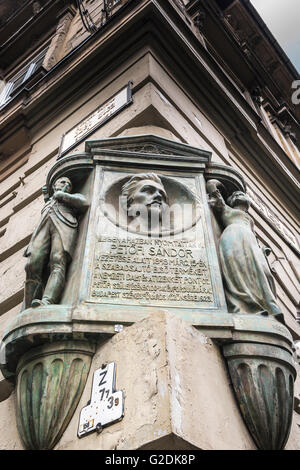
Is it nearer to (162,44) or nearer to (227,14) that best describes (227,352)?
(162,44)

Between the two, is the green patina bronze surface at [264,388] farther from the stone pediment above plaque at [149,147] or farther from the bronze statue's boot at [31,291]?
the stone pediment above plaque at [149,147]

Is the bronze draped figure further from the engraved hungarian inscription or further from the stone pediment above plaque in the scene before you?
the stone pediment above plaque

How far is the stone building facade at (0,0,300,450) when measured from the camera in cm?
227

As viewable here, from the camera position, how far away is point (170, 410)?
6.88ft

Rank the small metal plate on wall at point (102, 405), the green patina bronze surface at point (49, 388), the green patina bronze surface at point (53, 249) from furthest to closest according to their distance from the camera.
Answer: the green patina bronze surface at point (53, 249) → the green patina bronze surface at point (49, 388) → the small metal plate on wall at point (102, 405)

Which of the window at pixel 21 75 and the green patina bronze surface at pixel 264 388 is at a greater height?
the window at pixel 21 75

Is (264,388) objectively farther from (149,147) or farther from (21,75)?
(21,75)

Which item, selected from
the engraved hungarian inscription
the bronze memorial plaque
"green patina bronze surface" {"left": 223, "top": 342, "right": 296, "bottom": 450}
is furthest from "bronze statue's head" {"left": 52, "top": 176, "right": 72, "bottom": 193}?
"green patina bronze surface" {"left": 223, "top": 342, "right": 296, "bottom": 450}

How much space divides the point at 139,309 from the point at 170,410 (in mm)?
774

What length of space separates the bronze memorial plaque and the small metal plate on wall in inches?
19.8

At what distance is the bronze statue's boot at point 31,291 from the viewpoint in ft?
10.3

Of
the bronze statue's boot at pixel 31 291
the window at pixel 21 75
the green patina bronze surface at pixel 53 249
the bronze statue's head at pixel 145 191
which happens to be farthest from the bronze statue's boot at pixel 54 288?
the window at pixel 21 75

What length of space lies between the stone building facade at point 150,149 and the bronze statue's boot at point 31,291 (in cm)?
28

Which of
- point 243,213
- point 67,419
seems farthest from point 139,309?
point 243,213
